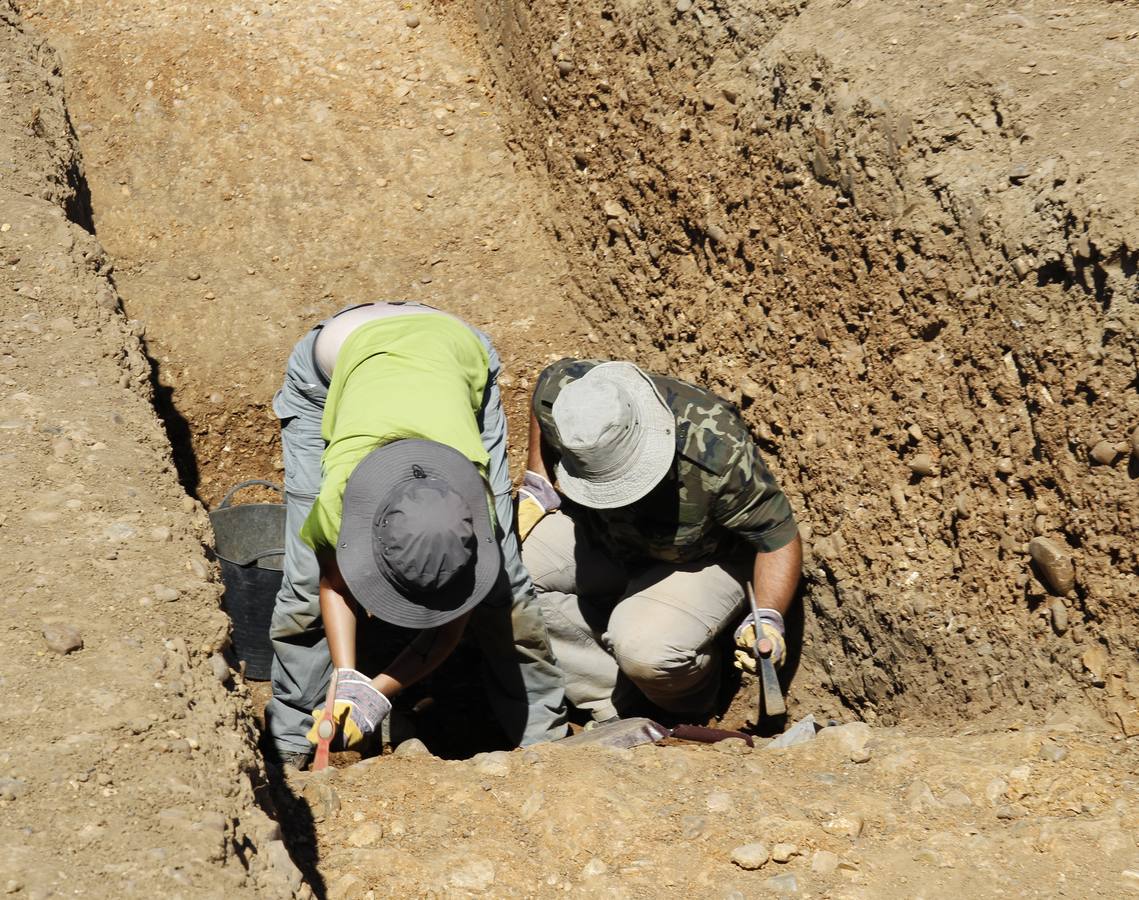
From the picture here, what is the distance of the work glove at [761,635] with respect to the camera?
3.42m

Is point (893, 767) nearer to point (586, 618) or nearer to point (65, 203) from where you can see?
point (586, 618)

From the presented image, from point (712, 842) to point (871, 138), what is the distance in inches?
81.8

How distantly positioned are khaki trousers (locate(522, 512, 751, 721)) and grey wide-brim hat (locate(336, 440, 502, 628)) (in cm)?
84

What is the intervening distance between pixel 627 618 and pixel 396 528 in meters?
1.20

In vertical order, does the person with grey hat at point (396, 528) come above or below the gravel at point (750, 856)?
above

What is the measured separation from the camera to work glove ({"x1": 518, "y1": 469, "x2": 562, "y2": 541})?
12.5 ft

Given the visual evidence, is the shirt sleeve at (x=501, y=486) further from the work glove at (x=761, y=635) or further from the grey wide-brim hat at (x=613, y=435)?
the work glove at (x=761, y=635)

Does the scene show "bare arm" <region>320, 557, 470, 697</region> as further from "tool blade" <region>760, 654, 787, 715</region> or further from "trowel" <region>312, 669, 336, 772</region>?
"tool blade" <region>760, 654, 787, 715</region>

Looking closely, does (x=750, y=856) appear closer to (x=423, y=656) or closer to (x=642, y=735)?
(x=642, y=735)

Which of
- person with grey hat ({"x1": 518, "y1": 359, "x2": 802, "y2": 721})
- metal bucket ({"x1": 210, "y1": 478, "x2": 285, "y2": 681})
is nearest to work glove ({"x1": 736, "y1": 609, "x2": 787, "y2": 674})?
person with grey hat ({"x1": 518, "y1": 359, "x2": 802, "y2": 721})

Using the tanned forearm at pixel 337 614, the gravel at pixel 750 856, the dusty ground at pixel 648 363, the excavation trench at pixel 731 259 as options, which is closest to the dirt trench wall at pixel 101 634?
the dusty ground at pixel 648 363

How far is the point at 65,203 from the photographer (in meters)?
4.00

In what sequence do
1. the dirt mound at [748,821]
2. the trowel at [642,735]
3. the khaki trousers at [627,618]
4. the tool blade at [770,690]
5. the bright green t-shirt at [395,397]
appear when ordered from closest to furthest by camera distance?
the dirt mound at [748,821], the bright green t-shirt at [395,397], the trowel at [642,735], the tool blade at [770,690], the khaki trousers at [627,618]

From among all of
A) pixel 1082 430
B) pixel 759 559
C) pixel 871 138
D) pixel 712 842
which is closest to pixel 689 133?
pixel 871 138
